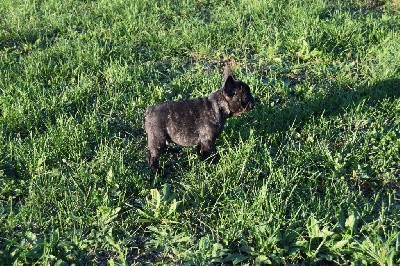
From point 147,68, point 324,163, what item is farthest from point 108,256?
point 147,68

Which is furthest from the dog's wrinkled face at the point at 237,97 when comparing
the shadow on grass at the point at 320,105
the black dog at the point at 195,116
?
the shadow on grass at the point at 320,105

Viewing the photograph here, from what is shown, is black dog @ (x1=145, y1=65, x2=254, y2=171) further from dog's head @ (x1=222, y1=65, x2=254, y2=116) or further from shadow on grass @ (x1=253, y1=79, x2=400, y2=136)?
shadow on grass @ (x1=253, y1=79, x2=400, y2=136)

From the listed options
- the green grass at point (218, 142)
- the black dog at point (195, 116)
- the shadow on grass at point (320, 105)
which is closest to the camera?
the green grass at point (218, 142)

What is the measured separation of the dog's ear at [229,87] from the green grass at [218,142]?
654 mm

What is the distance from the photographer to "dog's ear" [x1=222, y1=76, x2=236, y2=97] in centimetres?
390

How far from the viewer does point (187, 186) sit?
153 inches

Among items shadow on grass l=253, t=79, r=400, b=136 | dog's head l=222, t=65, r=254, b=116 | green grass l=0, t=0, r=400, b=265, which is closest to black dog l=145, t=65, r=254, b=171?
dog's head l=222, t=65, r=254, b=116

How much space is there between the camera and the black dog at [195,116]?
A: 4031 mm

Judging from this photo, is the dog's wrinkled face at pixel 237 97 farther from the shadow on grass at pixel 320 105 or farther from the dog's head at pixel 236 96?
the shadow on grass at pixel 320 105

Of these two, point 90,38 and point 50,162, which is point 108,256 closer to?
point 50,162

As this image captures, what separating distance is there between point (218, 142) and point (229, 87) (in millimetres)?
956

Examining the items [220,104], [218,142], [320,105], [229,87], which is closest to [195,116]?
[220,104]

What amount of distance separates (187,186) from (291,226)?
1.11 metres

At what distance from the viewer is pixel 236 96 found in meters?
4.03
